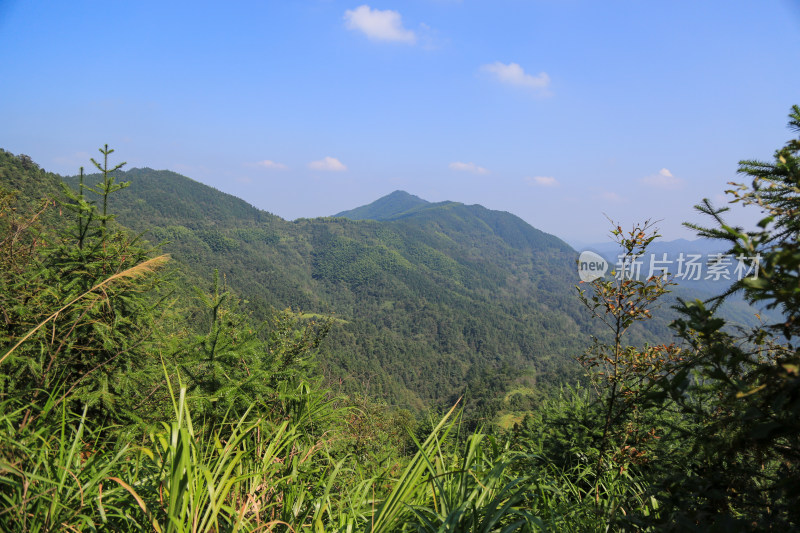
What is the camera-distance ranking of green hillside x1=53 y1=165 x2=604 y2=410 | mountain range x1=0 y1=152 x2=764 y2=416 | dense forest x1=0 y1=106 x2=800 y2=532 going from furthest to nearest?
1. green hillside x1=53 y1=165 x2=604 y2=410
2. mountain range x1=0 y1=152 x2=764 y2=416
3. dense forest x1=0 y1=106 x2=800 y2=532

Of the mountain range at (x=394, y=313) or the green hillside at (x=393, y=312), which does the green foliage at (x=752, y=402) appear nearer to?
the mountain range at (x=394, y=313)

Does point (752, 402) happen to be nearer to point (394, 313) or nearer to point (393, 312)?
point (394, 313)

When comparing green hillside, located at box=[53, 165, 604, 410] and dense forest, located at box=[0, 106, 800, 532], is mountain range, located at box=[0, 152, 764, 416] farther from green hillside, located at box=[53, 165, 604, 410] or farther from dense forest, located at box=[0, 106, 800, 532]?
dense forest, located at box=[0, 106, 800, 532]

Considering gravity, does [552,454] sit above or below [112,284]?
below

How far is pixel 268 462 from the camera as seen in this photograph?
1759mm

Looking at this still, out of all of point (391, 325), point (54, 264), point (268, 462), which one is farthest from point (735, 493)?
point (391, 325)

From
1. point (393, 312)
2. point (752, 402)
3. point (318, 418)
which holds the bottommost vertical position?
point (393, 312)

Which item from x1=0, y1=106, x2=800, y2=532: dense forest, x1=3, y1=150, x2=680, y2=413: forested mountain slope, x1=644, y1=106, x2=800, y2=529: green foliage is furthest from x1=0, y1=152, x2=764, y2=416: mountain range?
x1=644, y1=106, x2=800, y2=529: green foliage

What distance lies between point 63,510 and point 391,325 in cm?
13634

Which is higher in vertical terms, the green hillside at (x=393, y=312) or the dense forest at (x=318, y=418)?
the dense forest at (x=318, y=418)

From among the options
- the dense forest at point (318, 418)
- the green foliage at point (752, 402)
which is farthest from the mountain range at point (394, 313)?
the green foliage at point (752, 402)

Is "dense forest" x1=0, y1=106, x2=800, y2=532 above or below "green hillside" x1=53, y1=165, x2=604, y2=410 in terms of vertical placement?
above

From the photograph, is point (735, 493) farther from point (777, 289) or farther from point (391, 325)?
point (391, 325)

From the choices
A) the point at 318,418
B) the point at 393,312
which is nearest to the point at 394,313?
the point at 393,312
